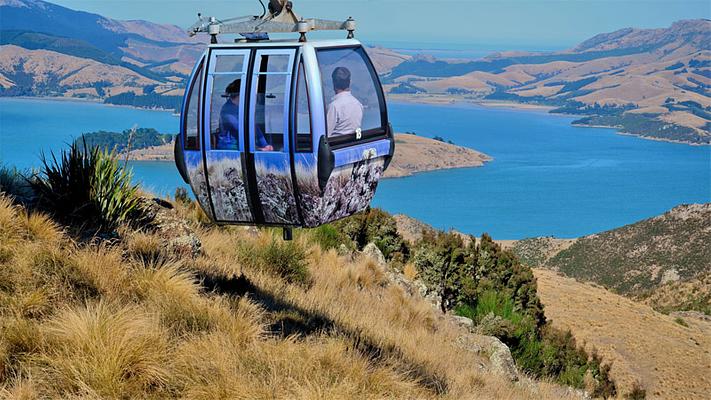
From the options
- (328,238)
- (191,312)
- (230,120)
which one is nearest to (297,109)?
(230,120)

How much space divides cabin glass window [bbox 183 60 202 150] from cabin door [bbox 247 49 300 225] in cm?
49

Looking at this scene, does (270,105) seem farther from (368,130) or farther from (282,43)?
(368,130)

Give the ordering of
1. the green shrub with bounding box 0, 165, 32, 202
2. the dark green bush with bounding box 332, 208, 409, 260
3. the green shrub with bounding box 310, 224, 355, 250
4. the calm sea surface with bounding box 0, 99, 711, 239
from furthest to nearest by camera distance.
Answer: the calm sea surface with bounding box 0, 99, 711, 239 < the dark green bush with bounding box 332, 208, 409, 260 < the green shrub with bounding box 310, 224, 355, 250 < the green shrub with bounding box 0, 165, 32, 202

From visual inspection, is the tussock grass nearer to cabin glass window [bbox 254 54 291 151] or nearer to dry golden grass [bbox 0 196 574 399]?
dry golden grass [bbox 0 196 574 399]

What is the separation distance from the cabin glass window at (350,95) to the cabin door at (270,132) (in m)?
0.31

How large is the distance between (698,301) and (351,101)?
46.1 m

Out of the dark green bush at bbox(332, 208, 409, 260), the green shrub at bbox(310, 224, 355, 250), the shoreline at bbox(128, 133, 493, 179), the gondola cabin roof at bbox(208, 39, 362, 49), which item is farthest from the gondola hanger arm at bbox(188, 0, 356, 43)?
the shoreline at bbox(128, 133, 493, 179)

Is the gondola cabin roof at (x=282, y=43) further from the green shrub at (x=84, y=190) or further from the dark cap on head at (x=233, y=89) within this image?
the green shrub at (x=84, y=190)

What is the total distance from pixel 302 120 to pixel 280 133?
19cm

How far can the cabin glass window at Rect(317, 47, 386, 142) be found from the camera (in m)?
5.30

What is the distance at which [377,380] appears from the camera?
20.7 feet

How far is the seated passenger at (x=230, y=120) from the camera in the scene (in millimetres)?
5398

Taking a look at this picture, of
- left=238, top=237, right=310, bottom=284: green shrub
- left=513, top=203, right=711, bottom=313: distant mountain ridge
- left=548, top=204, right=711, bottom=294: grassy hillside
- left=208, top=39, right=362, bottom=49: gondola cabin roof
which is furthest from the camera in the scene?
left=548, top=204, right=711, bottom=294: grassy hillside

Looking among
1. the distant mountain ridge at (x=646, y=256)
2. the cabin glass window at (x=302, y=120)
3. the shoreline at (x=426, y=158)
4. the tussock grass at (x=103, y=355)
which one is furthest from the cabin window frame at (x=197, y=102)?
the shoreline at (x=426, y=158)
